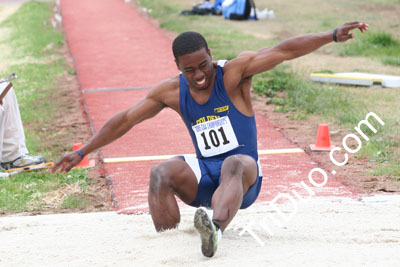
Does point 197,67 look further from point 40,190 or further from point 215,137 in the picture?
point 40,190

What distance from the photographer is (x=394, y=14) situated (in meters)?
18.5

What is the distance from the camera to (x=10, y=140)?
6.82 m

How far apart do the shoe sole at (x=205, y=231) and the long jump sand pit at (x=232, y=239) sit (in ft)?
0.20

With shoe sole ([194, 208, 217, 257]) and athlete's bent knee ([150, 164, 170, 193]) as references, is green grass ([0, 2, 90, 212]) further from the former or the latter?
shoe sole ([194, 208, 217, 257])

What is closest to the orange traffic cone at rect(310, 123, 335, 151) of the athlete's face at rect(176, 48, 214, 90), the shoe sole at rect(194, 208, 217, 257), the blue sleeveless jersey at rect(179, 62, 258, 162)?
the blue sleeveless jersey at rect(179, 62, 258, 162)

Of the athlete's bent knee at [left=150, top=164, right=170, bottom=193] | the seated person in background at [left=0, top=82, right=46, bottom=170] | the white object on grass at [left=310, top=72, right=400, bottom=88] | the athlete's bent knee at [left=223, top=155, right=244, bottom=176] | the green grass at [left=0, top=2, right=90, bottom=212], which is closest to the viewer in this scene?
the athlete's bent knee at [left=223, top=155, right=244, bottom=176]

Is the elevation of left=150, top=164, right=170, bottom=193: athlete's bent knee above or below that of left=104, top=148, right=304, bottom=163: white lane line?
above

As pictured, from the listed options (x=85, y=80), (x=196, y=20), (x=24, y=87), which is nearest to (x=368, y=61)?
(x=85, y=80)

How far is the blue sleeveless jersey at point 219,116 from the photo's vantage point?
4.26 meters

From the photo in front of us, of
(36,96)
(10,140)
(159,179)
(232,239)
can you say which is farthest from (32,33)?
(232,239)

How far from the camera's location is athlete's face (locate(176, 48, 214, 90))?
4137mm

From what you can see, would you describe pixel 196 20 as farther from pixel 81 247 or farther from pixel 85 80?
pixel 81 247

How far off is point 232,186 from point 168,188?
0.48 m

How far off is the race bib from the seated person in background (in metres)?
2.88
